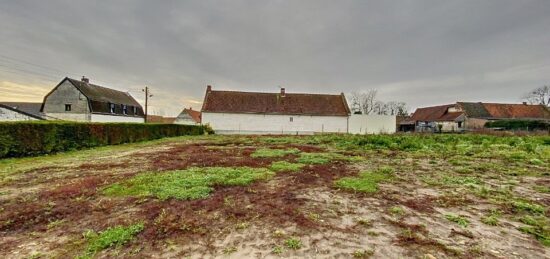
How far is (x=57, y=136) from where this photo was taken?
11766 millimetres

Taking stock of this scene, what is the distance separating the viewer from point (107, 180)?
5664mm

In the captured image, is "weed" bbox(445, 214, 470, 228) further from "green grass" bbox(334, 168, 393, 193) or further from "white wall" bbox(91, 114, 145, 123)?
"white wall" bbox(91, 114, 145, 123)

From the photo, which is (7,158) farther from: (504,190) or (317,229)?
(504,190)

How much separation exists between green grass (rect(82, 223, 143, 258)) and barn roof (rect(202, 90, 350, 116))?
29.6 m

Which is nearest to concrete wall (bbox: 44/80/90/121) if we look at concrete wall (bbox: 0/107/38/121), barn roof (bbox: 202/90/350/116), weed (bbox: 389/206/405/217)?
concrete wall (bbox: 0/107/38/121)

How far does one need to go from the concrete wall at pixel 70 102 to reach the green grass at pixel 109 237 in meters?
32.0

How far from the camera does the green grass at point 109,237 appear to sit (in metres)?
2.72

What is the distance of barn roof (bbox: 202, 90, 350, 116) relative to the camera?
3281 cm

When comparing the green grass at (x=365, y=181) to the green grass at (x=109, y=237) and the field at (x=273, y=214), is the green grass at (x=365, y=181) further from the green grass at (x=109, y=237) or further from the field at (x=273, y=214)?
the green grass at (x=109, y=237)

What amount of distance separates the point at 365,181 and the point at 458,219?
2.10m

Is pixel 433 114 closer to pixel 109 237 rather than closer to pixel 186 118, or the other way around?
pixel 186 118

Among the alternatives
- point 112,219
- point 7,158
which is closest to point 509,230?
point 112,219

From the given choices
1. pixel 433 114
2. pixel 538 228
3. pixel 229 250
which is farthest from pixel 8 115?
pixel 433 114

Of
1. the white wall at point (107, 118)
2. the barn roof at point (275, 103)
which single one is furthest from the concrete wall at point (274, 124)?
the white wall at point (107, 118)
